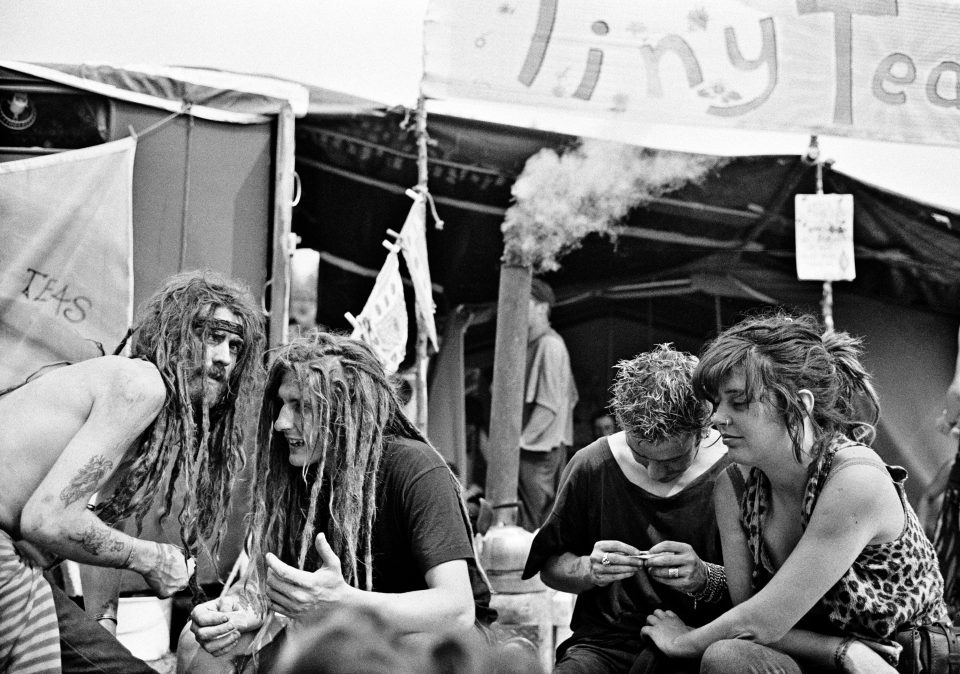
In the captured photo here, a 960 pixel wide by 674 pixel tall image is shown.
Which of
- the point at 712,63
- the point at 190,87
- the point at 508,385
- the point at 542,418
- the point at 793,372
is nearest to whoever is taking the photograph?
the point at 793,372

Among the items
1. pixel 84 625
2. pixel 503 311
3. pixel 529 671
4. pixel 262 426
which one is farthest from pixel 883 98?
pixel 529 671

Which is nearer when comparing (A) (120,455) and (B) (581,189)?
(A) (120,455)

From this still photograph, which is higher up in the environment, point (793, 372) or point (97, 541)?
point (793, 372)

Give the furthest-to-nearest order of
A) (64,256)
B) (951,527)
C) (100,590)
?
(951,527) → (64,256) → (100,590)

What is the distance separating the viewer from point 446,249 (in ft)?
17.3

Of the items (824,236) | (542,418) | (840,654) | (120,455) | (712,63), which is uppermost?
(712,63)

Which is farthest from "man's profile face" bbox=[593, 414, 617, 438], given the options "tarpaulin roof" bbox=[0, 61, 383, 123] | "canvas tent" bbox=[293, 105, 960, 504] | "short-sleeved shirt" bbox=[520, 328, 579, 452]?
"tarpaulin roof" bbox=[0, 61, 383, 123]

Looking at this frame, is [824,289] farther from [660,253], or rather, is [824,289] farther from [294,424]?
[294,424]

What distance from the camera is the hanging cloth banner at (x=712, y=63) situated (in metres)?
4.97

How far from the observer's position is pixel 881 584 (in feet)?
8.11

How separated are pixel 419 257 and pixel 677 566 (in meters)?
2.62

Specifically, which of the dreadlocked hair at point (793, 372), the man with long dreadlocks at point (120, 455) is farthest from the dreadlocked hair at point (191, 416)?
the dreadlocked hair at point (793, 372)

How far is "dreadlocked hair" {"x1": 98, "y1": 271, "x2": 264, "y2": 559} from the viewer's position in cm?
285

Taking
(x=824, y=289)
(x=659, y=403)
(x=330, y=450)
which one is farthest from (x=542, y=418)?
(x=330, y=450)
